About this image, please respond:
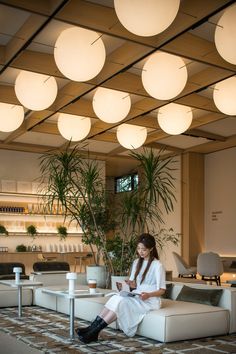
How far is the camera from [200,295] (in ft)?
17.7

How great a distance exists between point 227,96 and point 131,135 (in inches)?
105

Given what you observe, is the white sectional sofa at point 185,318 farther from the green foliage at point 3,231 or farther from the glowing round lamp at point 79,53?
the green foliage at point 3,231

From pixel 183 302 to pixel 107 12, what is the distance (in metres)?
3.36

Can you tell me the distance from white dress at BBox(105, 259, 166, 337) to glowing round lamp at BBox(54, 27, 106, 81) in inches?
85.6

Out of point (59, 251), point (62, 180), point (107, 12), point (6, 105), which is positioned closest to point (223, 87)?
point (107, 12)

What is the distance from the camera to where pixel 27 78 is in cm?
637

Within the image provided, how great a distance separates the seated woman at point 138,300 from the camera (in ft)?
14.9

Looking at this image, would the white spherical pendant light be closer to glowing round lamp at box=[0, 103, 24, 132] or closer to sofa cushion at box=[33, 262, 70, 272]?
glowing round lamp at box=[0, 103, 24, 132]

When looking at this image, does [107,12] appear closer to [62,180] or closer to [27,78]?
[27,78]

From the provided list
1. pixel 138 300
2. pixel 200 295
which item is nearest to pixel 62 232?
pixel 200 295

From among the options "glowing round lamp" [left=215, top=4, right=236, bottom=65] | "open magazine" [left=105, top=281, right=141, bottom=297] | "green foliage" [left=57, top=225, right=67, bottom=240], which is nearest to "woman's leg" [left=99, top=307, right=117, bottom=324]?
"open magazine" [left=105, top=281, right=141, bottom=297]

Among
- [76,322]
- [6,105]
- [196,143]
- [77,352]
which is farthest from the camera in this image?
[196,143]

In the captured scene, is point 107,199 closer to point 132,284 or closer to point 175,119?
point 175,119

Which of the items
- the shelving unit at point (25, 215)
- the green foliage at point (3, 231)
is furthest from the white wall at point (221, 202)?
the green foliage at point (3, 231)
